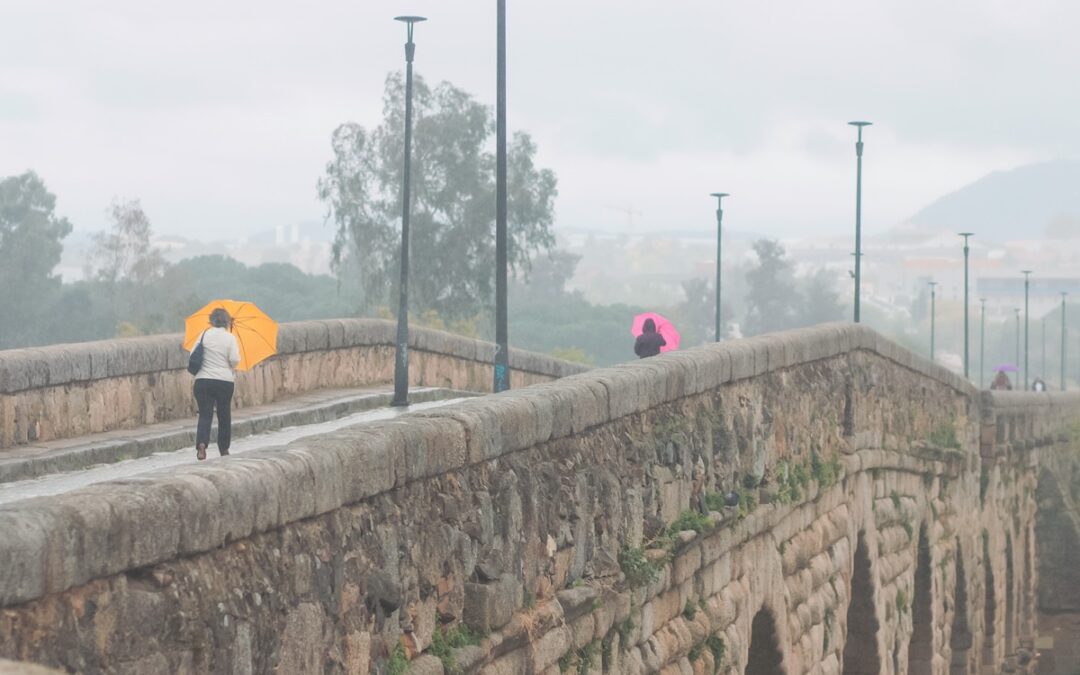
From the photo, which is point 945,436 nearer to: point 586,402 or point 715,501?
point 715,501

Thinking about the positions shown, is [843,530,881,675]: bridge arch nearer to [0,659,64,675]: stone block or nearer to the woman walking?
the woman walking

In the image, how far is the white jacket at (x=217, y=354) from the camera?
14.7 m

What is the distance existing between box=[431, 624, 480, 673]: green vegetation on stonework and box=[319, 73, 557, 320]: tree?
56.7 meters

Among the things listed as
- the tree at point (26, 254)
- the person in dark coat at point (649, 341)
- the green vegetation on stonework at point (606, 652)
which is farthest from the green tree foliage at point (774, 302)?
the green vegetation on stonework at point (606, 652)

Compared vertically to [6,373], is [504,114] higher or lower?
higher

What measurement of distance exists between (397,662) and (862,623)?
12647mm

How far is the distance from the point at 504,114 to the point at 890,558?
640 centimetres

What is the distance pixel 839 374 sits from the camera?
1762 centimetres

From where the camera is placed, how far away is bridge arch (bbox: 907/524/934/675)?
23.2 metres

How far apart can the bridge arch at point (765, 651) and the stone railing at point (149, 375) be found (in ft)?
17.5

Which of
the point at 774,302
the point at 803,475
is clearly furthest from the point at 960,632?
the point at 774,302

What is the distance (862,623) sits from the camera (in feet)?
62.6

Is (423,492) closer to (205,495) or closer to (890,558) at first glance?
(205,495)

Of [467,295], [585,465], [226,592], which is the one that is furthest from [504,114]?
[467,295]
